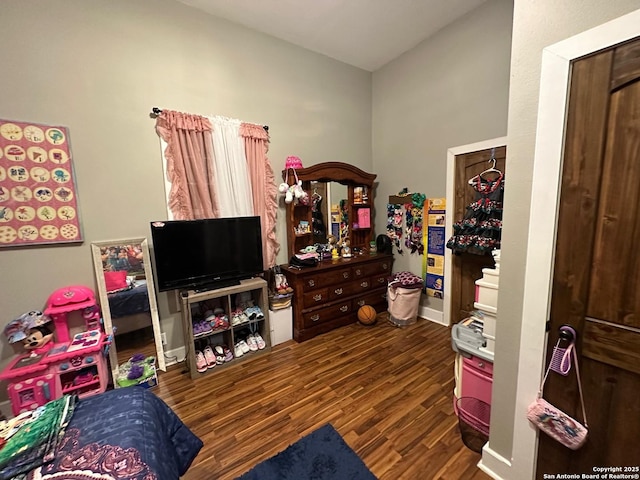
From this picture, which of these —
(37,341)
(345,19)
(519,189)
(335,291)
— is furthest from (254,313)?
(345,19)

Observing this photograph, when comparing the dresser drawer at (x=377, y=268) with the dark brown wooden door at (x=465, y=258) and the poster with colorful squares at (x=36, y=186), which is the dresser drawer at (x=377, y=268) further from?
the poster with colorful squares at (x=36, y=186)

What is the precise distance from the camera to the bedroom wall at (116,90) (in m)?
1.75

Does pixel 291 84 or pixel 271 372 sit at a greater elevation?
pixel 291 84

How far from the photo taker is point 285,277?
2.81m

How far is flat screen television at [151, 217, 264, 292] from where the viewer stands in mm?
2090

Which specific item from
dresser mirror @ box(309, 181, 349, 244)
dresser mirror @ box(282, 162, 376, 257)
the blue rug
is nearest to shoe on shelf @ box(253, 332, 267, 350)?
dresser mirror @ box(282, 162, 376, 257)

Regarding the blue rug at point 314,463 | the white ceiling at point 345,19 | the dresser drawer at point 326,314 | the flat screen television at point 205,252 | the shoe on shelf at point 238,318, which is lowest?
the blue rug at point 314,463

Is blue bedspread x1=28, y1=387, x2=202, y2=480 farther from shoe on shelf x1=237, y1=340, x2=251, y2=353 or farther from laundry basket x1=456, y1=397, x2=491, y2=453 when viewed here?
laundry basket x1=456, y1=397, x2=491, y2=453

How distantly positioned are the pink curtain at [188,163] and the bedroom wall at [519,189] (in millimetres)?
2298

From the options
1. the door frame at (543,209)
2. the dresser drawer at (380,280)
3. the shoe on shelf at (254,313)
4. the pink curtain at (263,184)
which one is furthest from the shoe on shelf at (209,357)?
the door frame at (543,209)

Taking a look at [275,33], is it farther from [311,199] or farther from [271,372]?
[271,372]

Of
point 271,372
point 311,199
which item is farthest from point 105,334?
point 311,199

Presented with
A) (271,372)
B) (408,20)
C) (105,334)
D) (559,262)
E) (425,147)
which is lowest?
(271,372)

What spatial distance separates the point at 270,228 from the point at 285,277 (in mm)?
573
